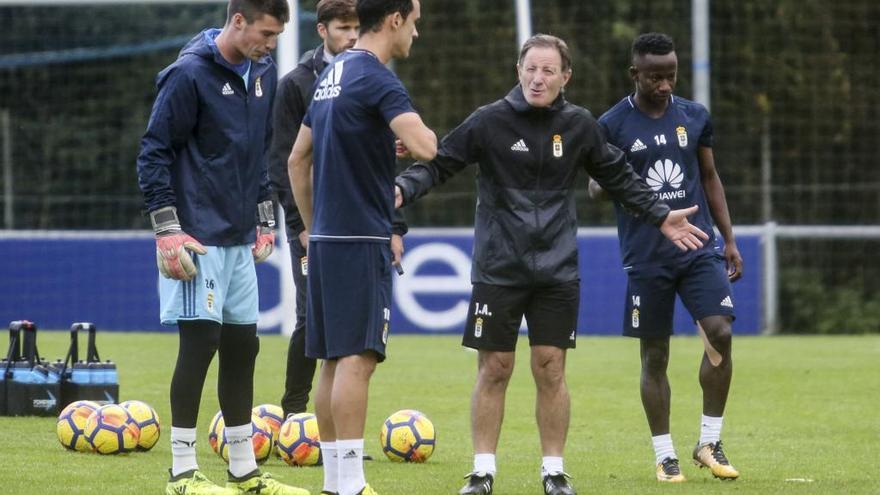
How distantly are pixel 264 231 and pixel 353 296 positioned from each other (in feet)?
3.59

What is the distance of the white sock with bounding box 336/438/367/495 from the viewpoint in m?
6.15

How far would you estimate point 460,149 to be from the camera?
7.05m

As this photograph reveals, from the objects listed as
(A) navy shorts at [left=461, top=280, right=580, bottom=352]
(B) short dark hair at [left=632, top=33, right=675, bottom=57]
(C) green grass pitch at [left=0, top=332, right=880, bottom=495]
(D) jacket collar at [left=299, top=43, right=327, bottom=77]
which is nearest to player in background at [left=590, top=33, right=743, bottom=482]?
(B) short dark hair at [left=632, top=33, right=675, bottom=57]

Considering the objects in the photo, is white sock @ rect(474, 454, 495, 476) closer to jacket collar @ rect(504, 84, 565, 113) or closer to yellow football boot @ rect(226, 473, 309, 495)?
yellow football boot @ rect(226, 473, 309, 495)

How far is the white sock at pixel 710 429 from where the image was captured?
7730 mm

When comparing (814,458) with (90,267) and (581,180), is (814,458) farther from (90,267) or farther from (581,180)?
(581,180)

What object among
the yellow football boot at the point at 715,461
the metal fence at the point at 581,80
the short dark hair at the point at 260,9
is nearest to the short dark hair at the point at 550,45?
the short dark hair at the point at 260,9

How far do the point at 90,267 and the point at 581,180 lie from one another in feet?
24.6

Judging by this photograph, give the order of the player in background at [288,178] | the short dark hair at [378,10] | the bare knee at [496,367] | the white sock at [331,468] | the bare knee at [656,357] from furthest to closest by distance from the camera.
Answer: the player in background at [288,178]
the bare knee at [656,357]
the bare knee at [496,367]
the white sock at [331,468]
the short dark hair at [378,10]

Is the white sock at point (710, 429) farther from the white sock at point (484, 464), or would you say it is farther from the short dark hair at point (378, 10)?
the short dark hair at point (378, 10)

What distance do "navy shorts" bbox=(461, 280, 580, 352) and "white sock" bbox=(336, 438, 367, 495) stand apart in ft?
3.32

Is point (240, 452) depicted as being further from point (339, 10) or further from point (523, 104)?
point (339, 10)

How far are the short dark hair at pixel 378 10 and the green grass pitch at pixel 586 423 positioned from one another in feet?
6.67

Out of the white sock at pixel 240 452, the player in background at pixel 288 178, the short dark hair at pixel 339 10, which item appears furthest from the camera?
the player in background at pixel 288 178
